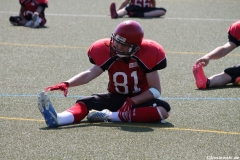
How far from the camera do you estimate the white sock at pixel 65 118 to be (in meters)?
5.78

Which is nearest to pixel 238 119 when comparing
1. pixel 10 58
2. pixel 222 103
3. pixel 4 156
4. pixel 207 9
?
pixel 222 103

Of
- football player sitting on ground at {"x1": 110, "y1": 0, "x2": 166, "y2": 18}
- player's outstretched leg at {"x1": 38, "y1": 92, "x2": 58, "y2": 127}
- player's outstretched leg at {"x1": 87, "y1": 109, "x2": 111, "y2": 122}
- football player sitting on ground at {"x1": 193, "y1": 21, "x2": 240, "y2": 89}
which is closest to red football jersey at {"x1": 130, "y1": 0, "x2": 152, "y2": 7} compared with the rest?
football player sitting on ground at {"x1": 110, "y1": 0, "x2": 166, "y2": 18}

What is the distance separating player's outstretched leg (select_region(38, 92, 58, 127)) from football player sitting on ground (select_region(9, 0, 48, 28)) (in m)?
7.26

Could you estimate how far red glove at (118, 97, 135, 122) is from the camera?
19.5 ft

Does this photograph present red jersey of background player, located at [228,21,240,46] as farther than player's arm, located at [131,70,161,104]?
Yes

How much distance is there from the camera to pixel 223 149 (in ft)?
16.6

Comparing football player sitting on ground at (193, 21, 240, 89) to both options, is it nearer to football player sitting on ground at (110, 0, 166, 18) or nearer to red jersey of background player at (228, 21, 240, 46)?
red jersey of background player at (228, 21, 240, 46)

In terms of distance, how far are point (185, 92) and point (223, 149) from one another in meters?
2.35

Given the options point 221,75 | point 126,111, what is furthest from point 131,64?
point 221,75

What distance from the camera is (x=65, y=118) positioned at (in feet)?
19.1

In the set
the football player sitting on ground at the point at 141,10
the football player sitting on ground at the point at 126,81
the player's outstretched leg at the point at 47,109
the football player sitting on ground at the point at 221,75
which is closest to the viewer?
the player's outstretched leg at the point at 47,109

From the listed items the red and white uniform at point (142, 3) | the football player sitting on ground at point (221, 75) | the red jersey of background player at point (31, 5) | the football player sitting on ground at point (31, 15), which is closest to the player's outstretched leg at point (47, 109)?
the football player sitting on ground at point (221, 75)

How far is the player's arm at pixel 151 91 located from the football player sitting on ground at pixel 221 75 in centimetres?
160

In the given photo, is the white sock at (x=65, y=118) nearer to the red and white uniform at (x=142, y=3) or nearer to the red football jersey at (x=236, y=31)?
the red football jersey at (x=236, y=31)
